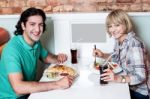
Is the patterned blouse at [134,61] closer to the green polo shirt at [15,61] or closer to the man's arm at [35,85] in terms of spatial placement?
the man's arm at [35,85]

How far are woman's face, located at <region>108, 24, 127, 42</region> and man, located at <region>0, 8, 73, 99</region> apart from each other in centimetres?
45

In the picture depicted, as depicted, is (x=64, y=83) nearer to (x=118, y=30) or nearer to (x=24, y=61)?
(x=24, y=61)

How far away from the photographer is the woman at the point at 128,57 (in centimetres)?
183

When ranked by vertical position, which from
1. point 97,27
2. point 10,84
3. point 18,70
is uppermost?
point 97,27

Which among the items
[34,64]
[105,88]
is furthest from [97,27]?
[105,88]

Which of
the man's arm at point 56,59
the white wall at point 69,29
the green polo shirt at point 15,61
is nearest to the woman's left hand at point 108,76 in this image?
the green polo shirt at point 15,61

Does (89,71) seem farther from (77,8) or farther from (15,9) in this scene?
(15,9)

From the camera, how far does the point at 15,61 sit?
1.85 meters

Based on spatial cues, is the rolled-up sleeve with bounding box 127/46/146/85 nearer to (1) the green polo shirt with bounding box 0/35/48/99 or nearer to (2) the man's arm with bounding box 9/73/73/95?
(2) the man's arm with bounding box 9/73/73/95

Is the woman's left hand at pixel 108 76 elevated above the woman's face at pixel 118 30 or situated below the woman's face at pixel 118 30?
below

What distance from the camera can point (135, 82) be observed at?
1827 mm

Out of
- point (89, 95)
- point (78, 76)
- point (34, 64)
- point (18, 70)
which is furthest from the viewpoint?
point (34, 64)

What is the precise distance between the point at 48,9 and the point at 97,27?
0.50 m

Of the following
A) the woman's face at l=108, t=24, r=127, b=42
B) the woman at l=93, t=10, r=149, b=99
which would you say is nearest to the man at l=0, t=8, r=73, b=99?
the woman at l=93, t=10, r=149, b=99
